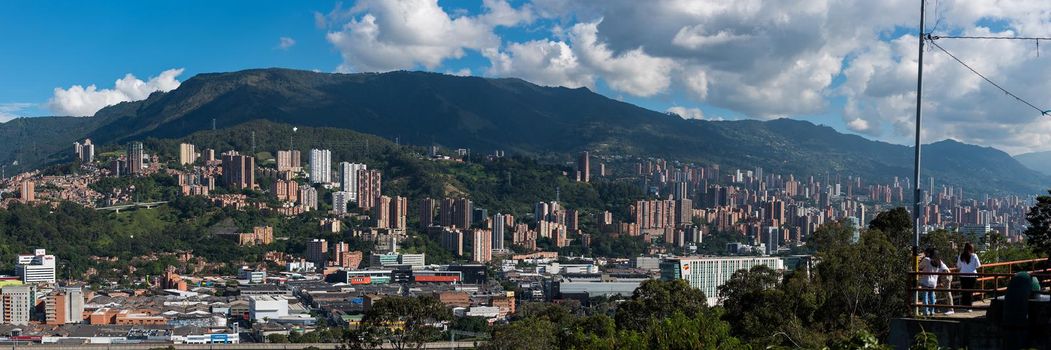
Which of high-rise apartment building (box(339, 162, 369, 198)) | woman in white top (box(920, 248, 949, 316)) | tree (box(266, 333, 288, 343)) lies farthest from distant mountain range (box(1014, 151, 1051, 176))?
woman in white top (box(920, 248, 949, 316))

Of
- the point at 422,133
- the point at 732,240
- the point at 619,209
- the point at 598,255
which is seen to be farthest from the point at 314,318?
the point at 422,133

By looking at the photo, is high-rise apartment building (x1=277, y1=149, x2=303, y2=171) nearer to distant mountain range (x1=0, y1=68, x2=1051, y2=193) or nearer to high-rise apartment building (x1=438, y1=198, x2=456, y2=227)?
high-rise apartment building (x1=438, y1=198, x2=456, y2=227)

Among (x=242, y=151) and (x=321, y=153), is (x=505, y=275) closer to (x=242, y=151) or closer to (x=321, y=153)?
(x=321, y=153)

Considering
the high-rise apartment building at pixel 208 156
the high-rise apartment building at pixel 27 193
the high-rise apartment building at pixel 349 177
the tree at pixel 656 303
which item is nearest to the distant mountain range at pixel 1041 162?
the high-rise apartment building at pixel 349 177

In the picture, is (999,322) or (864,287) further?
(864,287)

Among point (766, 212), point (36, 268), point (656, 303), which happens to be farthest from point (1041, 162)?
point (656, 303)

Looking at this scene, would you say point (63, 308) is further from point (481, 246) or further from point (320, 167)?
point (320, 167)
